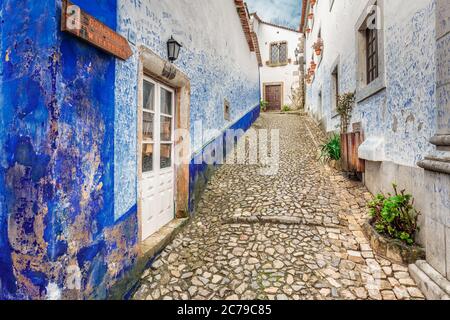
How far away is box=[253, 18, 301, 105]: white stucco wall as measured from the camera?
1905 centimetres

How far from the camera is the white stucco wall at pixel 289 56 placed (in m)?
19.0

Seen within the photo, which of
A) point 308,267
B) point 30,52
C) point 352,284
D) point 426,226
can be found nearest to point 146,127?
point 30,52

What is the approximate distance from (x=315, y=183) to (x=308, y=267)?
2674 millimetres

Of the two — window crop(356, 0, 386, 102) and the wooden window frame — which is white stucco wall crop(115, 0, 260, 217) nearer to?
window crop(356, 0, 386, 102)

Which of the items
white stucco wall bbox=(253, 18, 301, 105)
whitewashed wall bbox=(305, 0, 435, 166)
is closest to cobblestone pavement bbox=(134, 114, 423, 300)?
whitewashed wall bbox=(305, 0, 435, 166)

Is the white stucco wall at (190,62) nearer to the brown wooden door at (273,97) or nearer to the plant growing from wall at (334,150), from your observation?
the plant growing from wall at (334,150)

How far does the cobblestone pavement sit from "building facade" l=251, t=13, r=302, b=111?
15.2 metres

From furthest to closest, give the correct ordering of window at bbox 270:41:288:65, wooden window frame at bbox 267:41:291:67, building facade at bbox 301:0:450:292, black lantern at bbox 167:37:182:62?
window at bbox 270:41:288:65, wooden window frame at bbox 267:41:291:67, black lantern at bbox 167:37:182:62, building facade at bbox 301:0:450:292

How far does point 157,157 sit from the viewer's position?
3.49 m

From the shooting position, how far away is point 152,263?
296 centimetres

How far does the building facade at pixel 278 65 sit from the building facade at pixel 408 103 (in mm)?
13755

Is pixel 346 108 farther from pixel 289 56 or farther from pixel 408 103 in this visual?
pixel 289 56

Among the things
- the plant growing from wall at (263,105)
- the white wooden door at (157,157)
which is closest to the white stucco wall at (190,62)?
the white wooden door at (157,157)
